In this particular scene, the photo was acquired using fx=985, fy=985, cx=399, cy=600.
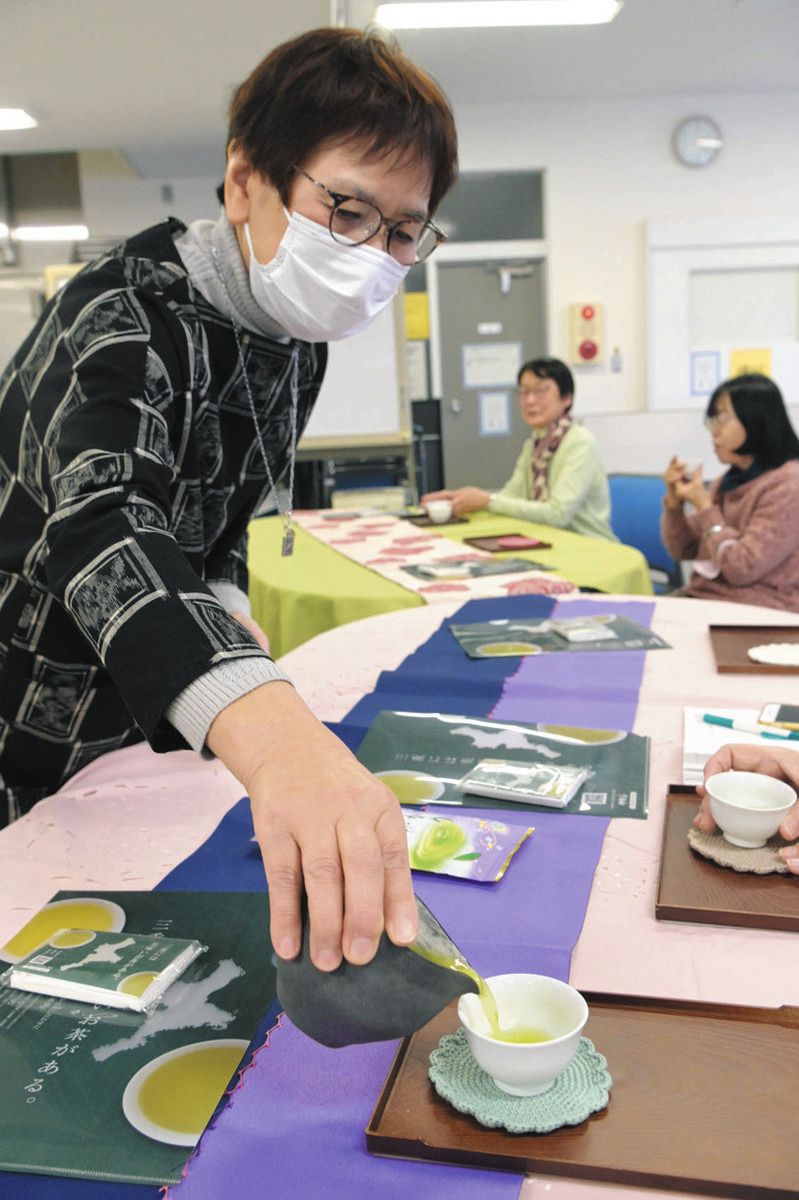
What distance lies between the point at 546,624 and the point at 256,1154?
49.2 inches

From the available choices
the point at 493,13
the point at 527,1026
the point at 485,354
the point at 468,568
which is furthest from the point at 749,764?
the point at 485,354

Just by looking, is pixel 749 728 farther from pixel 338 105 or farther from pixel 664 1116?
pixel 338 105

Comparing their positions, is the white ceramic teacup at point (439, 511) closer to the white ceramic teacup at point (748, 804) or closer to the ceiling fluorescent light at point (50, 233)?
the white ceramic teacup at point (748, 804)

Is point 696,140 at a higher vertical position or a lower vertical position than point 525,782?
higher

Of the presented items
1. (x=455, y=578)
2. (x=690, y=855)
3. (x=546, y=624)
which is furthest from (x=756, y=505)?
(x=690, y=855)

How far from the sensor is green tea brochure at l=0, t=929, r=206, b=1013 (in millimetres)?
693

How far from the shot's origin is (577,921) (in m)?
0.80

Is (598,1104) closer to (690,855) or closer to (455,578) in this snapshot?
(690,855)

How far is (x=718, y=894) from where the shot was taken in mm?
812

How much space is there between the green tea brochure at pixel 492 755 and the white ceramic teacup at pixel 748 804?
104 millimetres

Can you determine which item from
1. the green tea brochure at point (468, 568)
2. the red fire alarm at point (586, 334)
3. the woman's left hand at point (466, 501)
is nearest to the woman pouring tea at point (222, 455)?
the green tea brochure at point (468, 568)

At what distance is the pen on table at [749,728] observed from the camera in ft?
3.72

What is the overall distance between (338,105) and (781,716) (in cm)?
85

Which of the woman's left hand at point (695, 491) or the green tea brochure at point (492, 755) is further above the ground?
the woman's left hand at point (695, 491)
